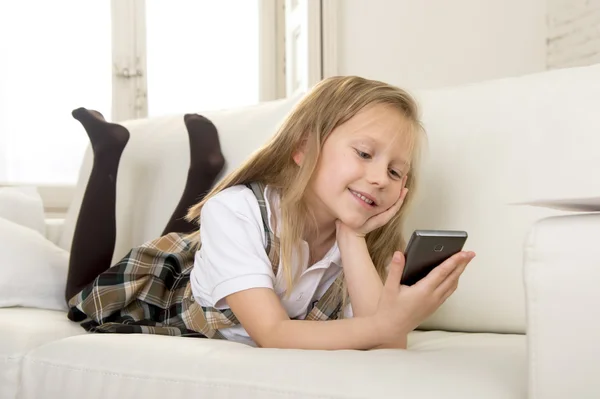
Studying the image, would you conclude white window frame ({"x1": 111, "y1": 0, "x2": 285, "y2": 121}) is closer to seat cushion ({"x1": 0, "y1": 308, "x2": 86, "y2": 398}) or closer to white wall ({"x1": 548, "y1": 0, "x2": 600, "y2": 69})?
white wall ({"x1": 548, "y1": 0, "x2": 600, "y2": 69})

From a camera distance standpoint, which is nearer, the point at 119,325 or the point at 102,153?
the point at 119,325

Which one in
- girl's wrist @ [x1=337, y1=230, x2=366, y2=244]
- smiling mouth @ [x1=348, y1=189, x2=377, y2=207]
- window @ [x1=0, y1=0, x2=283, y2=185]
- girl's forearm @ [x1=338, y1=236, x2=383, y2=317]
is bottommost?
girl's forearm @ [x1=338, y1=236, x2=383, y2=317]

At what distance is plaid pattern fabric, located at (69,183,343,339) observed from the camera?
1.56 meters

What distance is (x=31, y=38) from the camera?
3.56 m

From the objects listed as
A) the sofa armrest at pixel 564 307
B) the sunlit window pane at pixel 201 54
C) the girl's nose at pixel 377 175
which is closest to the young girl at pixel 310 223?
the girl's nose at pixel 377 175

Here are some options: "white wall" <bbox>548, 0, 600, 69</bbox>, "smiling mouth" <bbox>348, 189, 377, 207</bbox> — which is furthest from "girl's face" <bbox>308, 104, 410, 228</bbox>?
"white wall" <bbox>548, 0, 600, 69</bbox>

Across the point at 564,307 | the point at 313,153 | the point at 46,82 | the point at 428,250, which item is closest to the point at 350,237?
the point at 313,153

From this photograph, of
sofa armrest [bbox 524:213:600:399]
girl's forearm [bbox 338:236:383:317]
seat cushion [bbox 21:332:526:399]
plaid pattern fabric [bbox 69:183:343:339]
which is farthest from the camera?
plaid pattern fabric [bbox 69:183:343:339]

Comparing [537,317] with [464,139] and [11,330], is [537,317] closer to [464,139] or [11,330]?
[464,139]

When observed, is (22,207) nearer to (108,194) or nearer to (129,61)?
(108,194)

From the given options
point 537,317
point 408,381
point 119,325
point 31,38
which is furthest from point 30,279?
point 31,38

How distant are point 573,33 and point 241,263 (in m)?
2.77

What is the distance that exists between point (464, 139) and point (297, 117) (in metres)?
0.34

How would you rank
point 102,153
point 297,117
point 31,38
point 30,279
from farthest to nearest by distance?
point 31,38, point 102,153, point 30,279, point 297,117
